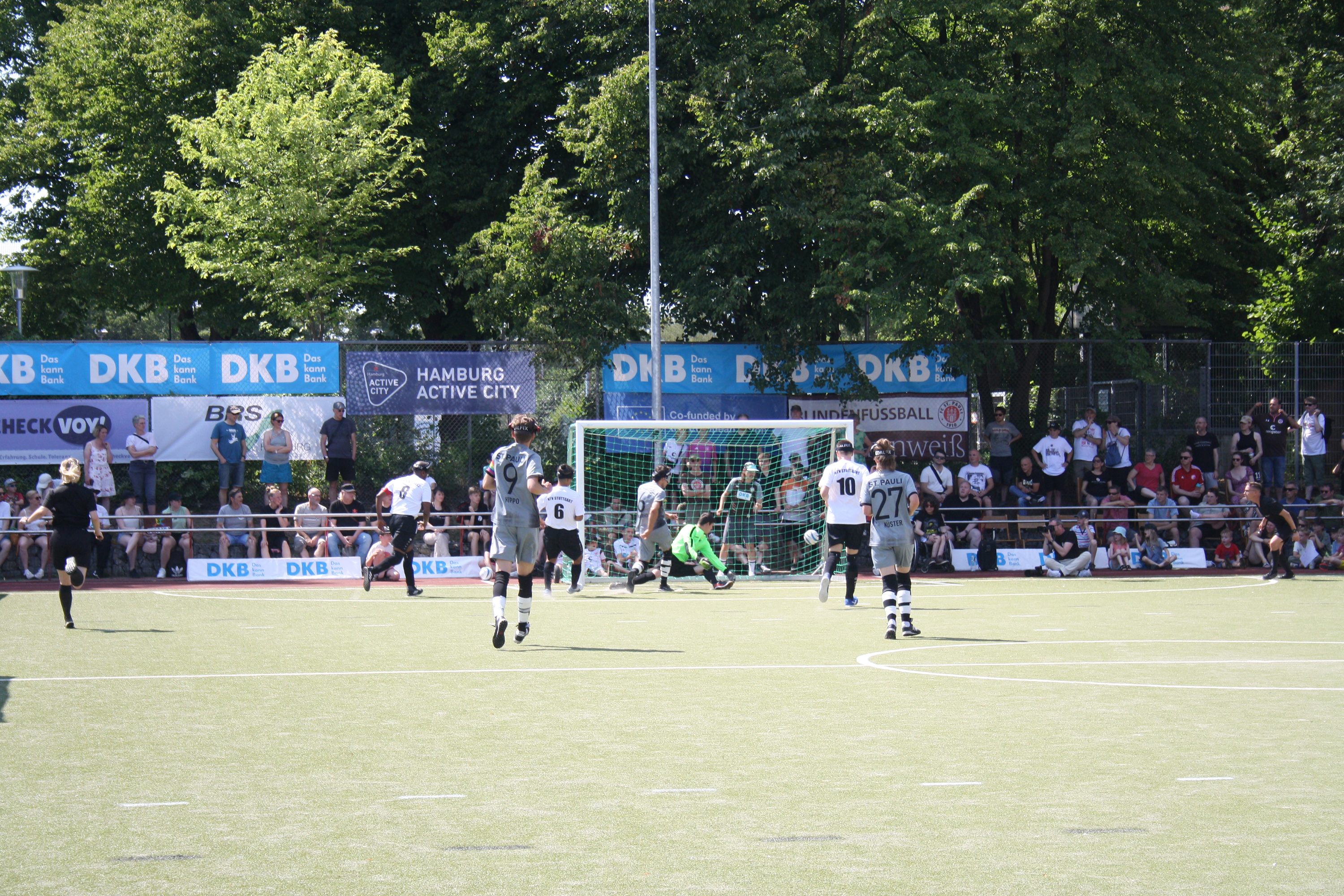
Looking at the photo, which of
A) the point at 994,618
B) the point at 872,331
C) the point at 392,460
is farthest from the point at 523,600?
the point at 872,331

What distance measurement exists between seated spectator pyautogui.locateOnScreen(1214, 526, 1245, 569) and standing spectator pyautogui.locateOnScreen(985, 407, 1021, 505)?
3.74 m

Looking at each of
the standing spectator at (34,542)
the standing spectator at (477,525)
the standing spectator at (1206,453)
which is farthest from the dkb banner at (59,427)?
the standing spectator at (1206,453)

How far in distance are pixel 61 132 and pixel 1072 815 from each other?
3502 centimetres

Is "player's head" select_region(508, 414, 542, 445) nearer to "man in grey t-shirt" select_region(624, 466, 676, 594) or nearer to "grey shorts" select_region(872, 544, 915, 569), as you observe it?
"grey shorts" select_region(872, 544, 915, 569)

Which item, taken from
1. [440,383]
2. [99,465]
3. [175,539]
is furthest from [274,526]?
[440,383]

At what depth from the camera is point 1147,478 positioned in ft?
77.5

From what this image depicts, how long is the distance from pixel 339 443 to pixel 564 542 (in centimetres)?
939

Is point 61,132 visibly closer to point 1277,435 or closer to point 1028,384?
point 1028,384

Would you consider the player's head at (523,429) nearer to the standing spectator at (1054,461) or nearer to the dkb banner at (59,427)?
the dkb banner at (59,427)

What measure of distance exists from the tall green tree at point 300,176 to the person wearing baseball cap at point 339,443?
4.96 m

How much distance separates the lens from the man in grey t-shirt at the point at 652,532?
1959 centimetres

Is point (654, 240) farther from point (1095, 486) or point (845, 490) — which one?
point (1095, 486)

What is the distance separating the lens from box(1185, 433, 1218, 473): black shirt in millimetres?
24141

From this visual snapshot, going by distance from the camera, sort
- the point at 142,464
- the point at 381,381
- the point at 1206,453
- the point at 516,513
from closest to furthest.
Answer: the point at 516,513
the point at 142,464
the point at 381,381
the point at 1206,453
